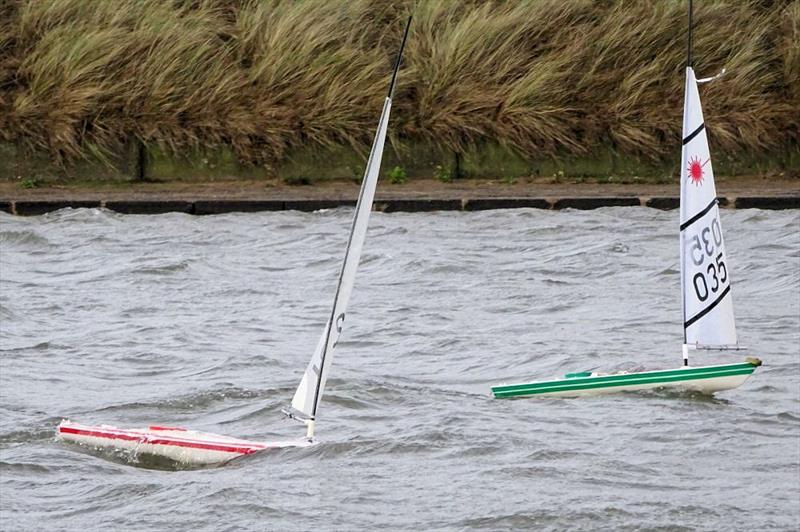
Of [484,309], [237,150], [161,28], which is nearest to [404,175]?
[237,150]

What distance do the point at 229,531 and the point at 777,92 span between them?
1285cm

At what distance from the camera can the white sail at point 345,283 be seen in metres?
7.68

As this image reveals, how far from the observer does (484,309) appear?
43.3ft

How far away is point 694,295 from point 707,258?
0.23 meters

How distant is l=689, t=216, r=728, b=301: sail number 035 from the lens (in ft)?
33.4

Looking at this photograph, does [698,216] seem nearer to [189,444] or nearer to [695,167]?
[695,167]

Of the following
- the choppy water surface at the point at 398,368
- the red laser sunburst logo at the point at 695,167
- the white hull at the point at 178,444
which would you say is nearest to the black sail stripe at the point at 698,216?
the red laser sunburst logo at the point at 695,167

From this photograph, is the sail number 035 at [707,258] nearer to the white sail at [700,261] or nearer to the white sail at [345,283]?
the white sail at [700,261]

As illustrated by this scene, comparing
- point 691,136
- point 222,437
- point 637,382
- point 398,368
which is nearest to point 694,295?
point 637,382

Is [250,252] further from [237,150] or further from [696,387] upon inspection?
[696,387]

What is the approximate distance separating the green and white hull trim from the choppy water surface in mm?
72

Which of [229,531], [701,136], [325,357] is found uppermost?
[701,136]

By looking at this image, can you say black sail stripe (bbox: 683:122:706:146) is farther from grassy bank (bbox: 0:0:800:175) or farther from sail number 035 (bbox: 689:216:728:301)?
grassy bank (bbox: 0:0:800:175)

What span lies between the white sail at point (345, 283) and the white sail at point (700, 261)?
9.35 ft
